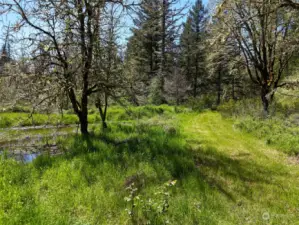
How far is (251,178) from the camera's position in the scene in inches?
184

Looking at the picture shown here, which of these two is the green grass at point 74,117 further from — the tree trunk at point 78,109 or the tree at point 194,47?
the tree at point 194,47

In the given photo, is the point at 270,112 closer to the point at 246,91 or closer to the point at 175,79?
the point at 175,79

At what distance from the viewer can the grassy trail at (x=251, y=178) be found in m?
3.36

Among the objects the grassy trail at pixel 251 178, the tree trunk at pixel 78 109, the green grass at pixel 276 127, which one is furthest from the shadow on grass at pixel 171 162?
the green grass at pixel 276 127

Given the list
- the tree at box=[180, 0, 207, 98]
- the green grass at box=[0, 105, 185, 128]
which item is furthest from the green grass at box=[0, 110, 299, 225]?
the tree at box=[180, 0, 207, 98]

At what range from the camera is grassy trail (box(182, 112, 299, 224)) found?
3.36 meters

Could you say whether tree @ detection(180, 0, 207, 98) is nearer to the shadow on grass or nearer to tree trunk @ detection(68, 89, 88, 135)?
tree trunk @ detection(68, 89, 88, 135)

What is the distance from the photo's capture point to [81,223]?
2.95 meters

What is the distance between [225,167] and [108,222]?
10.6 ft

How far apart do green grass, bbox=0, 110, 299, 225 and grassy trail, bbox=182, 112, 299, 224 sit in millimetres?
16

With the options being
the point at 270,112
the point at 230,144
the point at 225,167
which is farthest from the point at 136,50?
the point at 225,167

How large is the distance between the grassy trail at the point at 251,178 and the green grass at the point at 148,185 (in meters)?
0.02

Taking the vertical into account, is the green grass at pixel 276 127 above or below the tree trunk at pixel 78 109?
below

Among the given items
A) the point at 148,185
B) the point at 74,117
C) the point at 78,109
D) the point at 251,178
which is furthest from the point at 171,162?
the point at 74,117
